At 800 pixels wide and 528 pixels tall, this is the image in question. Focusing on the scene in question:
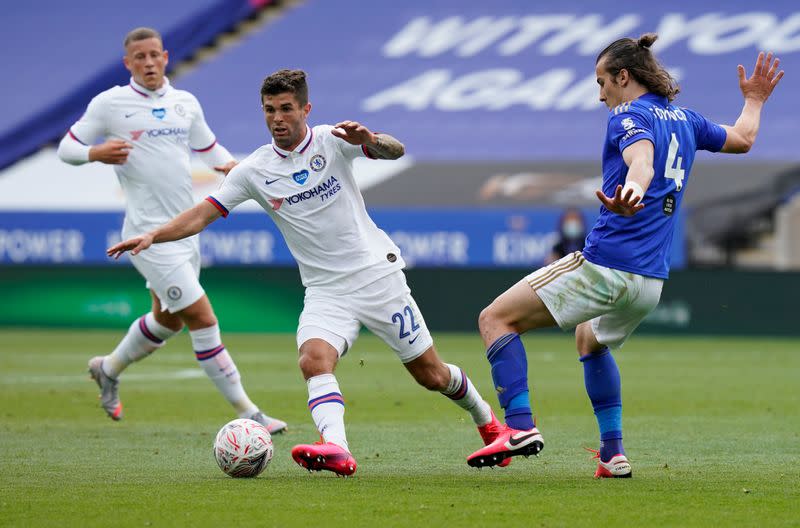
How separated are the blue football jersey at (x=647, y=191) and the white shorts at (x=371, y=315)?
1094mm

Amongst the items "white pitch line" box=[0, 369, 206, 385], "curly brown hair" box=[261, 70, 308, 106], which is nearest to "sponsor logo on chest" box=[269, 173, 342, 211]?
"curly brown hair" box=[261, 70, 308, 106]

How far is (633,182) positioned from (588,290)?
2.22ft

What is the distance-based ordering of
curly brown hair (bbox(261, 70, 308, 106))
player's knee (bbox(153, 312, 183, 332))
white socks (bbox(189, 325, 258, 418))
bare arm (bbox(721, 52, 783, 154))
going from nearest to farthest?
1. curly brown hair (bbox(261, 70, 308, 106))
2. bare arm (bbox(721, 52, 783, 154))
3. white socks (bbox(189, 325, 258, 418))
4. player's knee (bbox(153, 312, 183, 332))

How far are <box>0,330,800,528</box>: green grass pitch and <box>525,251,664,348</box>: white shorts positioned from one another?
848 millimetres

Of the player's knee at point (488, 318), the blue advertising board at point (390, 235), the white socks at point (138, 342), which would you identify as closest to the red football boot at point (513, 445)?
Result: the player's knee at point (488, 318)

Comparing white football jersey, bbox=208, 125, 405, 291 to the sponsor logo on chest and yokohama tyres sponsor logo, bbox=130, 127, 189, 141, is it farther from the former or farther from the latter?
yokohama tyres sponsor logo, bbox=130, 127, 189, 141

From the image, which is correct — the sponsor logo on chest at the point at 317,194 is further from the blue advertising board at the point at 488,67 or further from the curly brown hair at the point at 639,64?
the blue advertising board at the point at 488,67

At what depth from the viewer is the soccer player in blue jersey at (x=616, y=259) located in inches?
257

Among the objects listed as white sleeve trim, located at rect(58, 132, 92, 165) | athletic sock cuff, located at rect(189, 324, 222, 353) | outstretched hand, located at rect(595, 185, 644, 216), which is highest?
white sleeve trim, located at rect(58, 132, 92, 165)

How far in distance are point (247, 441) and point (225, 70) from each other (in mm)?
25253

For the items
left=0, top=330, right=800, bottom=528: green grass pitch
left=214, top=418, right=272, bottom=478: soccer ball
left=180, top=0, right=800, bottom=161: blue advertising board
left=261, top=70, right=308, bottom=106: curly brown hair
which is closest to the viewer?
left=0, top=330, right=800, bottom=528: green grass pitch

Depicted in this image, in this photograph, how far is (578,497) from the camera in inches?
238

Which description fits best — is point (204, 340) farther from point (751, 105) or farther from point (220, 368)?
point (751, 105)

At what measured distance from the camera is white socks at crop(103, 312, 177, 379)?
9984 mm
